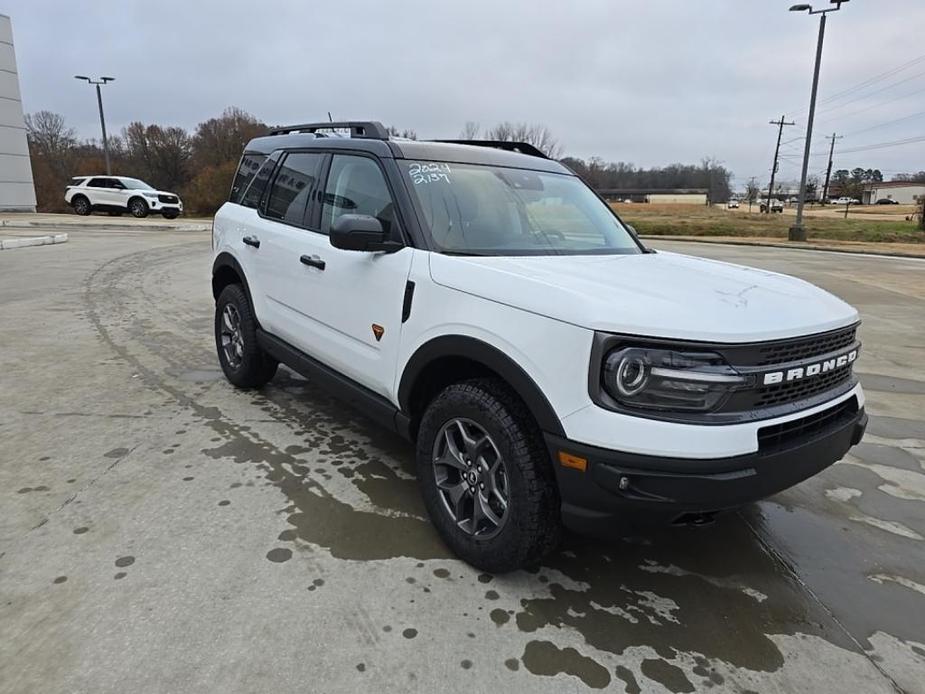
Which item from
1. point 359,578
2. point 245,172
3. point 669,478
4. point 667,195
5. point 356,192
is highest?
point 667,195

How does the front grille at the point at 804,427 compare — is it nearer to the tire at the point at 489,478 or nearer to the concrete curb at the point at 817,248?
the tire at the point at 489,478

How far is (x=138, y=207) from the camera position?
27.2m

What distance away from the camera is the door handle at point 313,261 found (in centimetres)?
A: 346

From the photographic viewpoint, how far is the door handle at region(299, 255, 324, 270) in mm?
3461

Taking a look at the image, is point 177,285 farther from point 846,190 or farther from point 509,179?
point 846,190

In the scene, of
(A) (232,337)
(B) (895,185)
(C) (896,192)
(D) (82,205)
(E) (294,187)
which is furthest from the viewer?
(B) (895,185)

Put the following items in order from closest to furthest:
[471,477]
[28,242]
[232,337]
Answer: [471,477] → [232,337] → [28,242]

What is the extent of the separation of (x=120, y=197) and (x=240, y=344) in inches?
1067

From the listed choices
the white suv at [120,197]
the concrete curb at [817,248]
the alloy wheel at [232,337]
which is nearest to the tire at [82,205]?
the white suv at [120,197]

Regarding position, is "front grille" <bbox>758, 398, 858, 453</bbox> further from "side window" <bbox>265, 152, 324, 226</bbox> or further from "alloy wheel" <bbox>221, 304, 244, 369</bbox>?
"alloy wheel" <bbox>221, 304, 244, 369</bbox>

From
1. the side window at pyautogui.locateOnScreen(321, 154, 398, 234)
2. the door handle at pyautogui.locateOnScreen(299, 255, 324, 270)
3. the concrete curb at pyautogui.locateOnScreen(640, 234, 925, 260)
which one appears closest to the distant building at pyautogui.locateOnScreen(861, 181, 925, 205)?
the concrete curb at pyautogui.locateOnScreen(640, 234, 925, 260)

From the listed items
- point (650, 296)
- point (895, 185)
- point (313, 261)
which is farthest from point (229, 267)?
point (895, 185)

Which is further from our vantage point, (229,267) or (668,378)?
(229,267)

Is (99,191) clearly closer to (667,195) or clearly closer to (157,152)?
(157,152)
